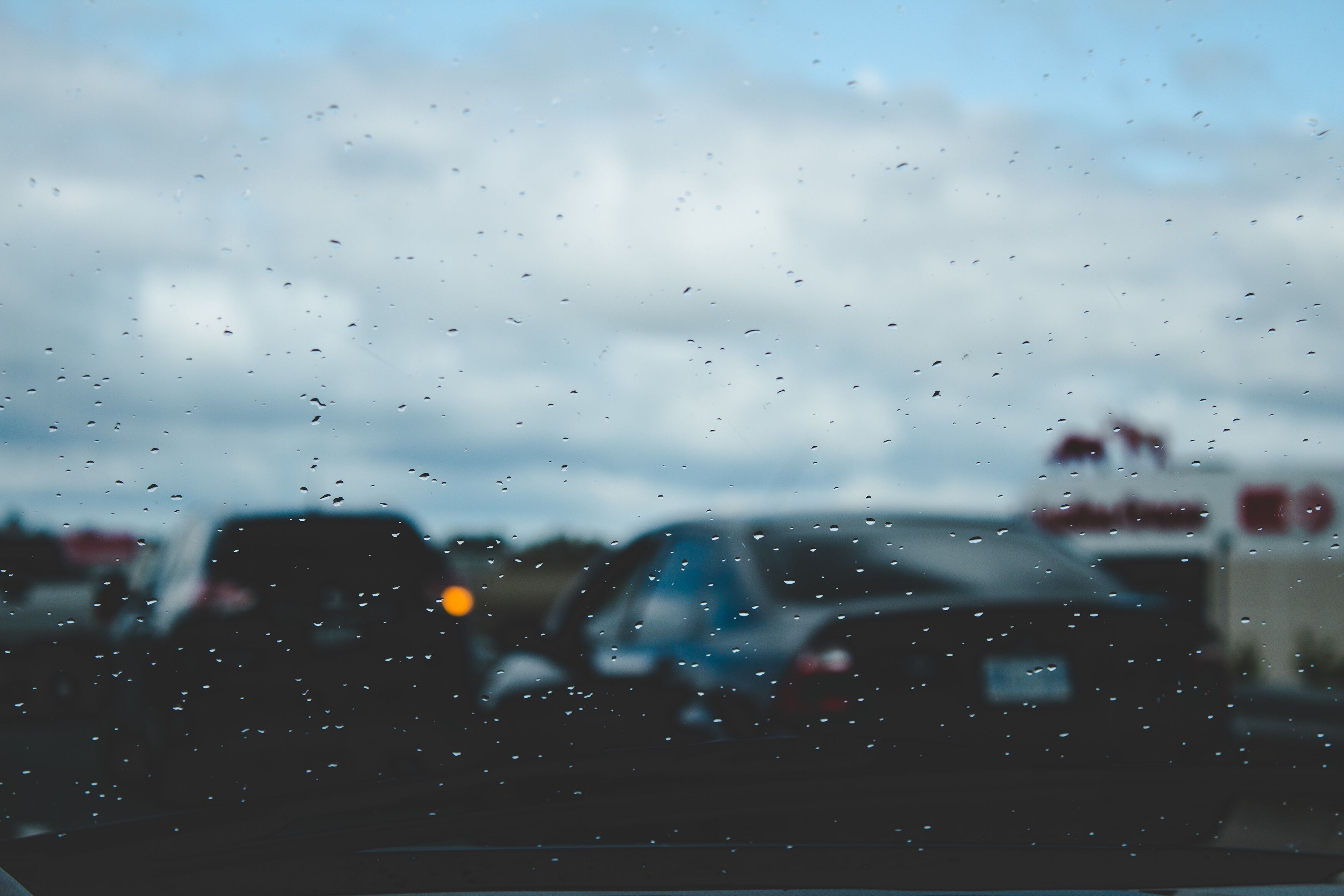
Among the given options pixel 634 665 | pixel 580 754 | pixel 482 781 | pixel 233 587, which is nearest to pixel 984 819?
pixel 580 754

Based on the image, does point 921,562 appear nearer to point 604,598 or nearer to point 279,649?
point 604,598

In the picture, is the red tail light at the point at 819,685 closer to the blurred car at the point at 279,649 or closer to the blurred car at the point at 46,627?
the blurred car at the point at 279,649

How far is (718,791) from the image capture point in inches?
93.1

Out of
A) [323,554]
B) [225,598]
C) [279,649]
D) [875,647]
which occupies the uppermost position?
[323,554]

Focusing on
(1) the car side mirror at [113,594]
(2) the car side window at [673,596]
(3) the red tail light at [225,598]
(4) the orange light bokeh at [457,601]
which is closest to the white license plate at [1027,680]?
(2) the car side window at [673,596]

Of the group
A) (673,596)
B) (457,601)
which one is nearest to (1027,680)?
(673,596)

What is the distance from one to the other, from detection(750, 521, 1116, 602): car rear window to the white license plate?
6.8 inches

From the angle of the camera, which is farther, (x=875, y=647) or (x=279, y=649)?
(x=875, y=647)

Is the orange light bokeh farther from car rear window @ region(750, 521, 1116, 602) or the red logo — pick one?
the red logo

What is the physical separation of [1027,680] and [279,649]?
170 centimetres

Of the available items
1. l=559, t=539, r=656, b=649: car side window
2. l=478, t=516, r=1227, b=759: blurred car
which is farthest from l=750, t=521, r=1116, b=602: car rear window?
l=559, t=539, r=656, b=649: car side window

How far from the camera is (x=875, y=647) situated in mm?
3297

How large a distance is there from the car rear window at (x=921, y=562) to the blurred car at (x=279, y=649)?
2.64 ft

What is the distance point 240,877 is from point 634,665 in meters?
1.31
